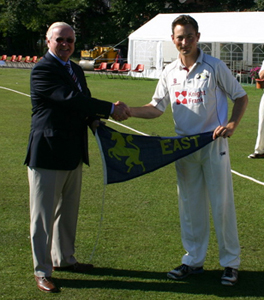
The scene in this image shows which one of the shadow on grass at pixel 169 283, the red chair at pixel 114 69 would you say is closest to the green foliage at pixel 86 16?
the red chair at pixel 114 69

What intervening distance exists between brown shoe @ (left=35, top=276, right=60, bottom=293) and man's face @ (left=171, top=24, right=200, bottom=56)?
2.28 m

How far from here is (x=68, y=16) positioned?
61.7 metres

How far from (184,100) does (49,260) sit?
6.06 feet

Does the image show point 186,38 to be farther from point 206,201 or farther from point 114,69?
point 114,69

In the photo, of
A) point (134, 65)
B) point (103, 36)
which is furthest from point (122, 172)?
point (103, 36)

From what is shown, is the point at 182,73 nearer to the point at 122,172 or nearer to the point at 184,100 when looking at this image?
the point at 184,100

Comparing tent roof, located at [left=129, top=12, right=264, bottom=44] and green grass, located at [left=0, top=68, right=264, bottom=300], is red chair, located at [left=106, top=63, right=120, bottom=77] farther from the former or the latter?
green grass, located at [left=0, top=68, right=264, bottom=300]

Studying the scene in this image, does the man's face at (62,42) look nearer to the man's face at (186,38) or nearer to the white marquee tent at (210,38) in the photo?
the man's face at (186,38)

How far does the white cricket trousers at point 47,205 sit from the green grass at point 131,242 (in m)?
0.29

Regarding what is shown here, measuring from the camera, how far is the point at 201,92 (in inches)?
189

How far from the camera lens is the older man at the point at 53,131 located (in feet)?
15.5

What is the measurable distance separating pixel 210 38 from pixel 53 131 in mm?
27028

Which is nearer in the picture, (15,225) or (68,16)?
(15,225)

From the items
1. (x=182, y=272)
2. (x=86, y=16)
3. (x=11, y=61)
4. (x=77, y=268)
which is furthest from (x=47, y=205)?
(x=86, y=16)
